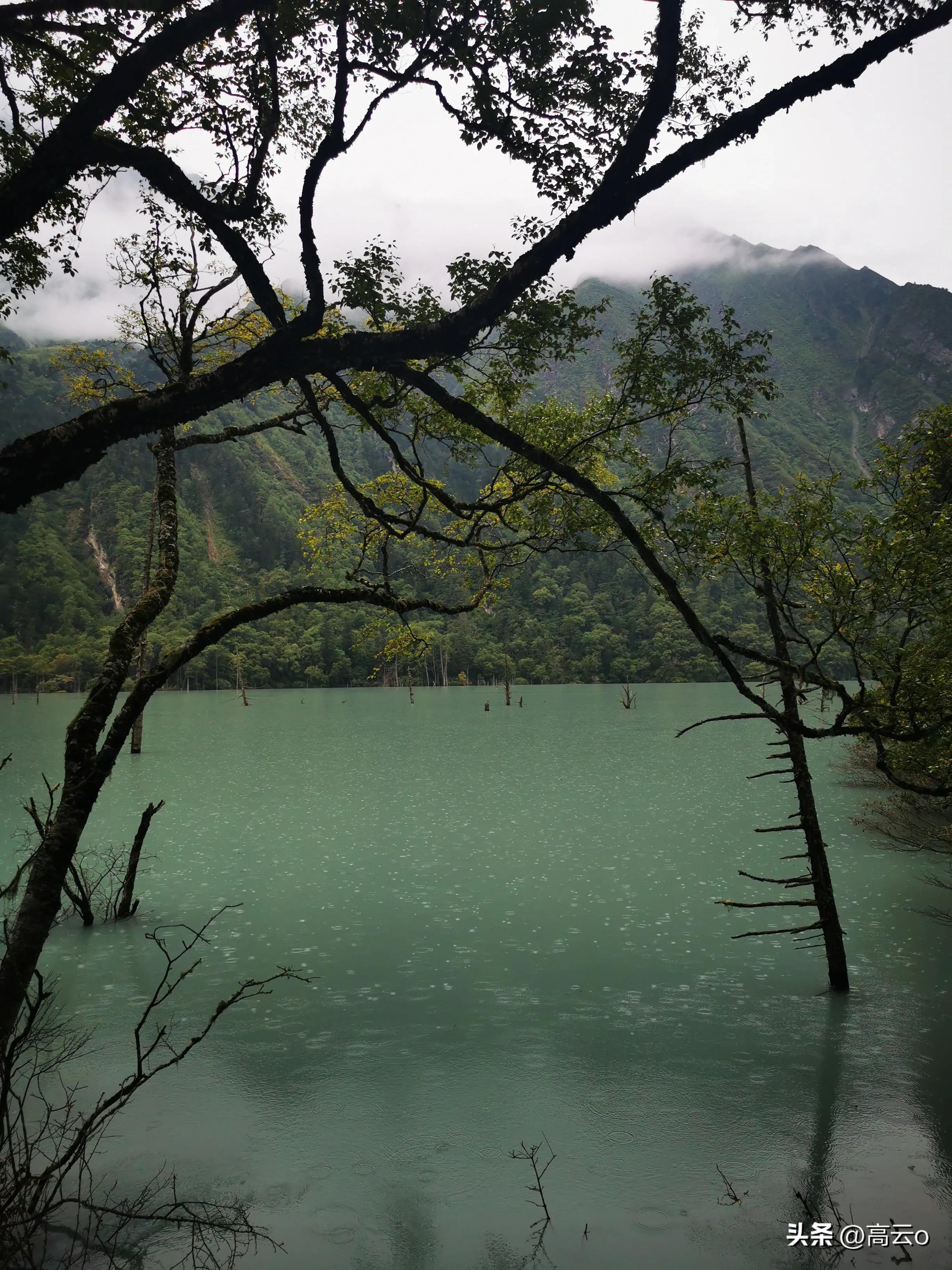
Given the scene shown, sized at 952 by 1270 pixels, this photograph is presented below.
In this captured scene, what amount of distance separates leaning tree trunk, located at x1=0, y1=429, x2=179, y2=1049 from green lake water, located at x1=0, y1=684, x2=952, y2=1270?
282 cm

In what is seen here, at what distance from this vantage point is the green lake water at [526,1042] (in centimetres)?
670

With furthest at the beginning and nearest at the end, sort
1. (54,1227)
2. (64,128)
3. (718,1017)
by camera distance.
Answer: (718,1017), (54,1227), (64,128)

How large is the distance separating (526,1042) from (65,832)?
6.64 meters

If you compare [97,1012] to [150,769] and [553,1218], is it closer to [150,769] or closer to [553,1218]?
[553,1218]

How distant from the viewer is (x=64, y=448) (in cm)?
455

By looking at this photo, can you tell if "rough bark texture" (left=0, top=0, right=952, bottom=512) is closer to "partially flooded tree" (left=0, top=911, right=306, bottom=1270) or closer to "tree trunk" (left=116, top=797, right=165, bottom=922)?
"partially flooded tree" (left=0, top=911, right=306, bottom=1270)

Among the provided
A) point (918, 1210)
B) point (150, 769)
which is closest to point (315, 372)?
point (918, 1210)

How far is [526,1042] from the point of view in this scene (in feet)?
32.5

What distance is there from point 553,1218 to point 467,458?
855 cm

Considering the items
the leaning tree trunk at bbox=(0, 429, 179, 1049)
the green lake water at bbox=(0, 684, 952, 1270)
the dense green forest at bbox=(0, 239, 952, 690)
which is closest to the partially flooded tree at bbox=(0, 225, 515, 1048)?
the leaning tree trunk at bbox=(0, 429, 179, 1049)

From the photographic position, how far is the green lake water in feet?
22.0

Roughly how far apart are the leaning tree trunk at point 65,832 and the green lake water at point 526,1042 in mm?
2824

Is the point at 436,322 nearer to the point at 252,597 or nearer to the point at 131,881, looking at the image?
the point at 131,881

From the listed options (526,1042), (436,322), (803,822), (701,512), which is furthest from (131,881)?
(436,322)
